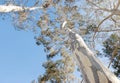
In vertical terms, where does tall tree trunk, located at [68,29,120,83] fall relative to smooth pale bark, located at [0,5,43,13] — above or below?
below

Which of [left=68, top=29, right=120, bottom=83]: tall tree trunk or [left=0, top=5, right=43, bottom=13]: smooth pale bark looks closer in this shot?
[left=68, top=29, right=120, bottom=83]: tall tree trunk

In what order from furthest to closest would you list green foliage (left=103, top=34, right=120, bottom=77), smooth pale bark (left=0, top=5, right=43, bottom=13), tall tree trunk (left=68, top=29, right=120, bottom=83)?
green foliage (left=103, top=34, right=120, bottom=77), smooth pale bark (left=0, top=5, right=43, bottom=13), tall tree trunk (left=68, top=29, right=120, bottom=83)

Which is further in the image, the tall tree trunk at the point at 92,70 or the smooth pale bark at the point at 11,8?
the smooth pale bark at the point at 11,8

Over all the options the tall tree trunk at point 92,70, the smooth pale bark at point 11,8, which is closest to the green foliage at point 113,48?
the smooth pale bark at point 11,8

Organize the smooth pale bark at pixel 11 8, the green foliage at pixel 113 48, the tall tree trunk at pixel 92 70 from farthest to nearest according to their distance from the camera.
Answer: the green foliage at pixel 113 48 → the smooth pale bark at pixel 11 8 → the tall tree trunk at pixel 92 70

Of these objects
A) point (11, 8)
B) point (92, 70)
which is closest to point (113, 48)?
point (11, 8)

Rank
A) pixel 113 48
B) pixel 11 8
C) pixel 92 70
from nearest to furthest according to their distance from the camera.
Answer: pixel 92 70 → pixel 11 8 → pixel 113 48

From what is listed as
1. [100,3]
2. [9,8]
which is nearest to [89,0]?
[100,3]

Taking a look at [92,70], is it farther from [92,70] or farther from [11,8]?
[11,8]

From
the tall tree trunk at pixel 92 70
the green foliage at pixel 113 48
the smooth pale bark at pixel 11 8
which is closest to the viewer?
the tall tree trunk at pixel 92 70

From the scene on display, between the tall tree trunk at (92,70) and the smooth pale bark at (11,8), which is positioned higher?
the smooth pale bark at (11,8)

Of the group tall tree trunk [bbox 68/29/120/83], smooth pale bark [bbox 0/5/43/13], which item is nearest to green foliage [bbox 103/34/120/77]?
smooth pale bark [bbox 0/5/43/13]

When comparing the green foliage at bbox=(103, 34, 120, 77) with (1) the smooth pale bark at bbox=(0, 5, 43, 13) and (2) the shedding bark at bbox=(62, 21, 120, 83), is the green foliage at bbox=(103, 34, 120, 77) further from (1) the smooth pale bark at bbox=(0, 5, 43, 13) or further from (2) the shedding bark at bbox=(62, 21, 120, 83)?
(2) the shedding bark at bbox=(62, 21, 120, 83)

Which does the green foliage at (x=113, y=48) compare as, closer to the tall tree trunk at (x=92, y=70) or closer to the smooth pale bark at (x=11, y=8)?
the smooth pale bark at (x=11, y=8)
